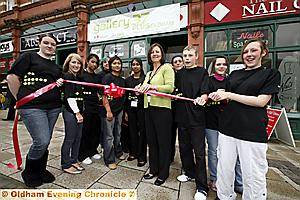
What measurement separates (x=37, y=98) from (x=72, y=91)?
0.52 m

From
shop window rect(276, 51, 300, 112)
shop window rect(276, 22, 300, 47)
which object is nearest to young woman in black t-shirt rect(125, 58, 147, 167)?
shop window rect(276, 51, 300, 112)

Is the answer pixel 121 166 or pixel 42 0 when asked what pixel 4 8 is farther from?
pixel 121 166

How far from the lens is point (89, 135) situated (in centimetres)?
381

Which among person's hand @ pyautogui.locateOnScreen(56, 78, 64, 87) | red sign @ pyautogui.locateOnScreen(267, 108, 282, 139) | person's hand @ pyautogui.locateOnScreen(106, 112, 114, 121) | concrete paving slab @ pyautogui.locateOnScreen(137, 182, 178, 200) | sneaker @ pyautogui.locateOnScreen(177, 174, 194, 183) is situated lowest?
concrete paving slab @ pyautogui.locateOnScreen(137, 182, 178, 200)

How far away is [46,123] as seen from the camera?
8.75ft

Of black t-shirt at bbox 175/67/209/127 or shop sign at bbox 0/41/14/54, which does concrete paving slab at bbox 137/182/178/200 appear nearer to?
black t-shirt at bbox 175/67/209/127

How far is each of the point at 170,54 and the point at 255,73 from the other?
7.08 m

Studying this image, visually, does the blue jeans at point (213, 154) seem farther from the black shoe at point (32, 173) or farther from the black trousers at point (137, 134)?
the black shoe at point (32, 173)

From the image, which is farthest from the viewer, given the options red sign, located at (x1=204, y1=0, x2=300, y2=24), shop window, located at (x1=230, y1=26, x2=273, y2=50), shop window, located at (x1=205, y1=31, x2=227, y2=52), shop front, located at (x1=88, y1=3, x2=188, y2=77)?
shop front, located at (x1=88, y1=3, x2=188, y2=77)

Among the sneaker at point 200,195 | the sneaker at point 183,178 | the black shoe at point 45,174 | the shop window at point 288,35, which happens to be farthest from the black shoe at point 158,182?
the shop window at point 288,35

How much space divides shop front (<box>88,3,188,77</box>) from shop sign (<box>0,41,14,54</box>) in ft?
21.4

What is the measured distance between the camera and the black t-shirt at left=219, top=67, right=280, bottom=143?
1925 millimetres

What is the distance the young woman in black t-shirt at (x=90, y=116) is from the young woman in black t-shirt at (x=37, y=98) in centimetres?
80

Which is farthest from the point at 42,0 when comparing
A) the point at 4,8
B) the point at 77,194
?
the point at 77,194
